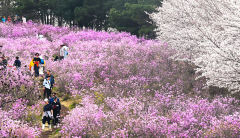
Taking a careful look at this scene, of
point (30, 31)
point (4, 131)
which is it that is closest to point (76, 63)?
point (4, 131)

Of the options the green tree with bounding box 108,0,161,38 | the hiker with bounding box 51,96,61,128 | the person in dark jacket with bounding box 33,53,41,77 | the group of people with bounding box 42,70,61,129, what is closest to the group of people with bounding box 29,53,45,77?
the person in dark jacket with bounding box 33,53,41,77

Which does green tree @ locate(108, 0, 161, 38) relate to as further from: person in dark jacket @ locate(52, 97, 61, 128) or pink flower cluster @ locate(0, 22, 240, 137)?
person in dark jacket @ locate(52, 97, 61, 128)

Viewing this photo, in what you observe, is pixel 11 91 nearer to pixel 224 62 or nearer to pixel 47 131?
pixel 47 131

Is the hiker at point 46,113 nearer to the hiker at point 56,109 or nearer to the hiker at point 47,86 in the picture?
the hiker at point 56,109

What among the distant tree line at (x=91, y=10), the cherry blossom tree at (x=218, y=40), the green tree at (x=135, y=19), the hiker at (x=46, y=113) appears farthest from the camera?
the distant tree line at (x=91, y=10)

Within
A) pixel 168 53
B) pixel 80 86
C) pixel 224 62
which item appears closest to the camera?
pixel 224 62

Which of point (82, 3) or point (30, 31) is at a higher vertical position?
point (82, 3)

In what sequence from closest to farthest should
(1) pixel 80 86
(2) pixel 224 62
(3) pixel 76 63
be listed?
1. (2) pixel 224 62
2. (1) pixel 80 86
3. (3) pixel 76 63

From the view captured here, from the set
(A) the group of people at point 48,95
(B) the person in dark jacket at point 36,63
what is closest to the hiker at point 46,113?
(A) the group of people at point 48,95

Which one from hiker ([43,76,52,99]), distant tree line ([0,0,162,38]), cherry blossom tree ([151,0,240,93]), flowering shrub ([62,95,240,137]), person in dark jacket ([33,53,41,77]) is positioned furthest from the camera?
distant tree line ([0,0,162,38])

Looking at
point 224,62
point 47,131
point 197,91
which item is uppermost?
point 224,62

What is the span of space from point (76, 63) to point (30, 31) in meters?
12.4

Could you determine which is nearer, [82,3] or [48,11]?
[82,3]

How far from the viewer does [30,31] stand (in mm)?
24234
